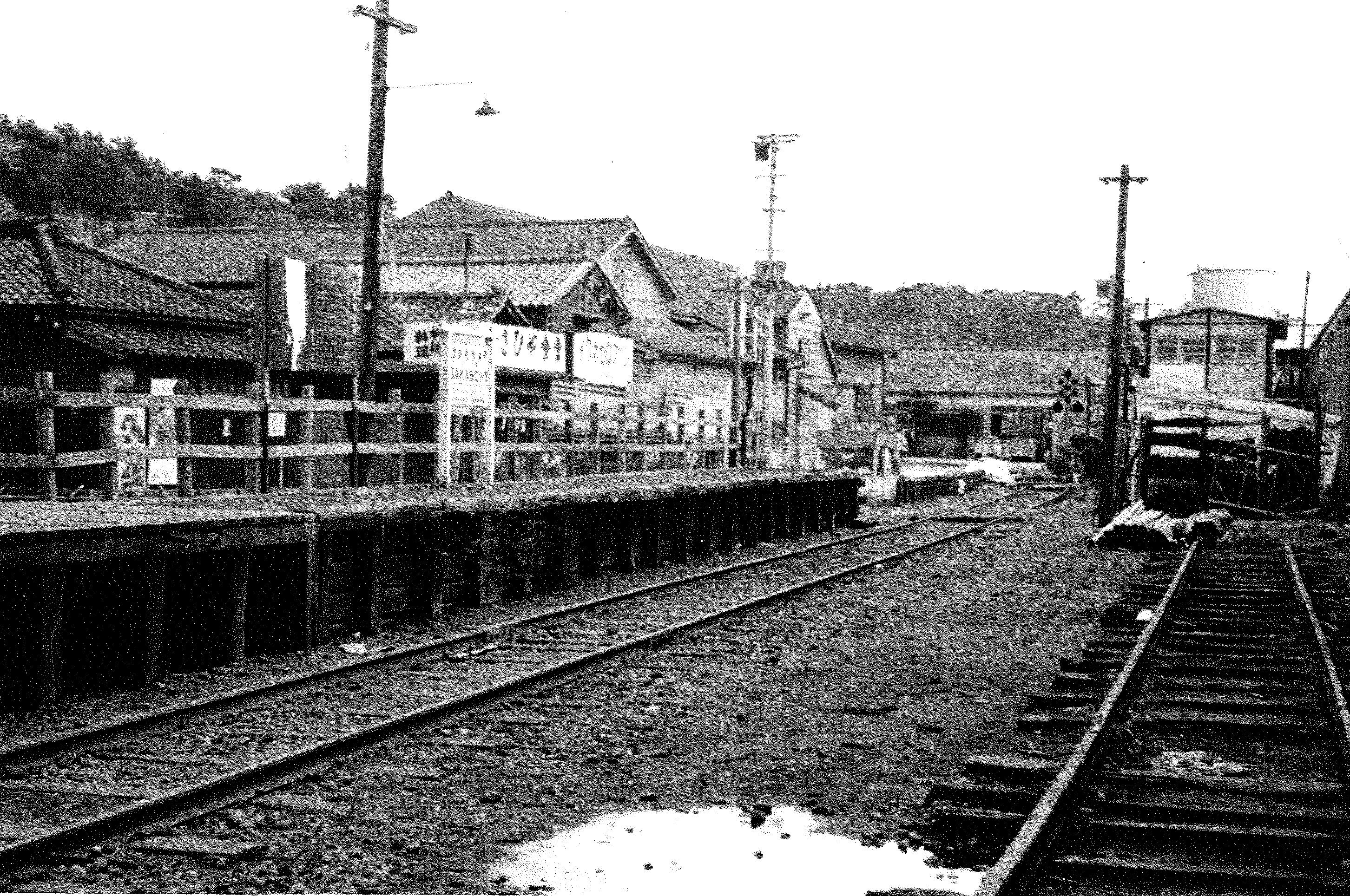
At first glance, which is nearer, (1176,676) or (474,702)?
(474,702)

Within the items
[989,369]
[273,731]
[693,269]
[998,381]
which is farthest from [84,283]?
[989,369]

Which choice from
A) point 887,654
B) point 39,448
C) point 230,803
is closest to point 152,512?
point 39,448

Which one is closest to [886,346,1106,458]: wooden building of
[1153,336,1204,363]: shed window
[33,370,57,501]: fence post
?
[1153,336,1204,363]: shed window

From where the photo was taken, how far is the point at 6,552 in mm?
7863

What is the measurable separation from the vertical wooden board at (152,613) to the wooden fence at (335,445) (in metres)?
2.39

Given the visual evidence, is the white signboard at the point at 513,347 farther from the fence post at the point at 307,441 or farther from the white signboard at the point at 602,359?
the fence post at the point at 307,441

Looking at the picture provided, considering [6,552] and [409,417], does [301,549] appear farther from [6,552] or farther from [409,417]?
[409,417]

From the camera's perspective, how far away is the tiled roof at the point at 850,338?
68.9m

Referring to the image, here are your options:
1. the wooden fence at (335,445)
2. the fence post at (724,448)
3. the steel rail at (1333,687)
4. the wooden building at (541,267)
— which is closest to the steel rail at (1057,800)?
the steel rail at (1333,687)

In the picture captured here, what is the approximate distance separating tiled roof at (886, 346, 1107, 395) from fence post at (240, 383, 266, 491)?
6867 cm

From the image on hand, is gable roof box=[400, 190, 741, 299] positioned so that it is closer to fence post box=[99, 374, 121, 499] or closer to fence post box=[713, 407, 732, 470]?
fence post box=[713, 407, 732, 470]

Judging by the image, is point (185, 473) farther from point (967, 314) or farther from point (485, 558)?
point (967, 314)

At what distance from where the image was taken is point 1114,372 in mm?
27312

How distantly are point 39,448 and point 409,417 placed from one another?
50.7 ft
